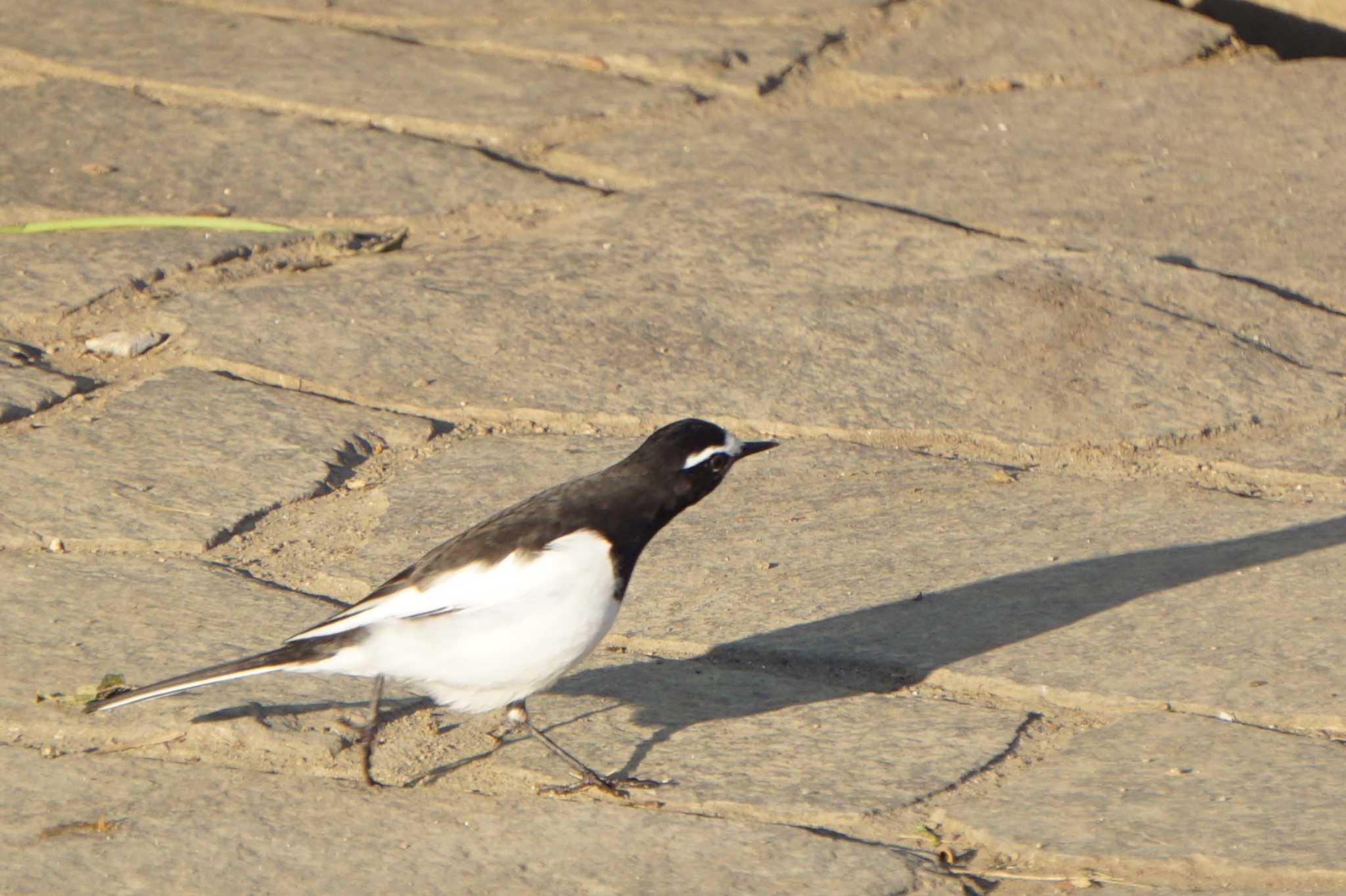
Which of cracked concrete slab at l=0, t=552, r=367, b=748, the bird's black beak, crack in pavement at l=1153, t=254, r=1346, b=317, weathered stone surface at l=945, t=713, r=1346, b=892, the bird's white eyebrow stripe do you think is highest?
crack in pavement at l=1153, t=254, r=1346, b=317

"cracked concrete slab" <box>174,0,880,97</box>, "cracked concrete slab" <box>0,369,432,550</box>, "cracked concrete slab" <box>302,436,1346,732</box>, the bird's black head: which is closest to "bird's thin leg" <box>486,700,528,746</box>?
"cracked concrete slab" <box>302,436,1346,732</box>

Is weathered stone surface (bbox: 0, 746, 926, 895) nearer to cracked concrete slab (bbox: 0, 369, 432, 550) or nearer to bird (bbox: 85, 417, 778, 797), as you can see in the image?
bird (bbox: 85, 417, 778, 797)

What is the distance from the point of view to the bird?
2697 mm

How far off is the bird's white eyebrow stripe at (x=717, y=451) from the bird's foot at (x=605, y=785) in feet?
1.89

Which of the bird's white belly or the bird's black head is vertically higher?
the bird's black head

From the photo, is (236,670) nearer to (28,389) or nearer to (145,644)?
(145,644)

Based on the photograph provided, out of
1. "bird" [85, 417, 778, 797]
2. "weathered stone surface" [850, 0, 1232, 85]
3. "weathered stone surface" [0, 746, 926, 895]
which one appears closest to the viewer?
"weathered stone surface" [0, 746, 926, 895]

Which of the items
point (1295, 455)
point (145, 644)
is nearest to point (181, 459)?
point (145, 644)

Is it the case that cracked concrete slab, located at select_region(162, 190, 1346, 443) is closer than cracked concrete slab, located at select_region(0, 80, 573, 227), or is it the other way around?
cracked concrete slab, located at select_region(162, 190, 1346, 443)

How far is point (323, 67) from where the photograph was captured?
543 centimetres

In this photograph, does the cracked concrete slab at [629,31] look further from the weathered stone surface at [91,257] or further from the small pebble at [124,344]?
the small pebble at [124,344]

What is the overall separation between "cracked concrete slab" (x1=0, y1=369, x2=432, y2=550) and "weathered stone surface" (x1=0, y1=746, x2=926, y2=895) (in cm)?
74

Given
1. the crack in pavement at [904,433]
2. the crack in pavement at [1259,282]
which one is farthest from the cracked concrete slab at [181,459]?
the crack in pavement at [1259,282]

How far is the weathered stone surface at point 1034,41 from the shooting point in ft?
18.6
